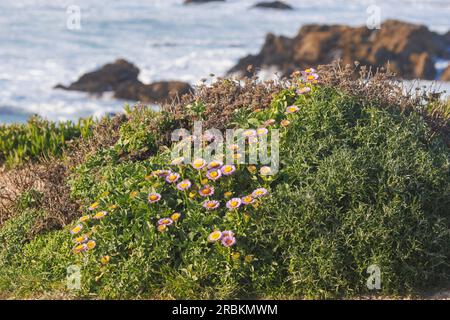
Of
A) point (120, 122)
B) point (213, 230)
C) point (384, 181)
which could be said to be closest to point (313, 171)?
point (384, 181)

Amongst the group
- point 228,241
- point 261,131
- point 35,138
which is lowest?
point 35,138

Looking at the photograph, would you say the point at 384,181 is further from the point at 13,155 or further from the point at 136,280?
the point at 13,155

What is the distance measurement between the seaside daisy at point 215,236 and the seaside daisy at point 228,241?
0.05 meters

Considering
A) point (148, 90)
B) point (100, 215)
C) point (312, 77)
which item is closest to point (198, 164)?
point (100, 215)

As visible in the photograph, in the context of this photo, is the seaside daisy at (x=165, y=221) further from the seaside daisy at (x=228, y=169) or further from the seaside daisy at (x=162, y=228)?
the seaside daisy at (x=228, y=169)

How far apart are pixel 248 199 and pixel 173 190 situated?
0.74 m

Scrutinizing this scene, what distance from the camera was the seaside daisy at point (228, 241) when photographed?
536cm

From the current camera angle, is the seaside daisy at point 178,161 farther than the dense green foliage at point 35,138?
No

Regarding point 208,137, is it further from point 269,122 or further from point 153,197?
point 153,197

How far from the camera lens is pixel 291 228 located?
17.9 feet

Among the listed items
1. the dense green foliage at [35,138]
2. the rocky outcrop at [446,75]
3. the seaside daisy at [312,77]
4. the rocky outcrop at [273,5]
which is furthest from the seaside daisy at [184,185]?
the rocky outcrop at [273,5]

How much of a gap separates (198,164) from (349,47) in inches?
861

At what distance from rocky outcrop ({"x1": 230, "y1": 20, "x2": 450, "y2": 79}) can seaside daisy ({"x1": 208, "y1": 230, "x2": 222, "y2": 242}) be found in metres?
21.1
